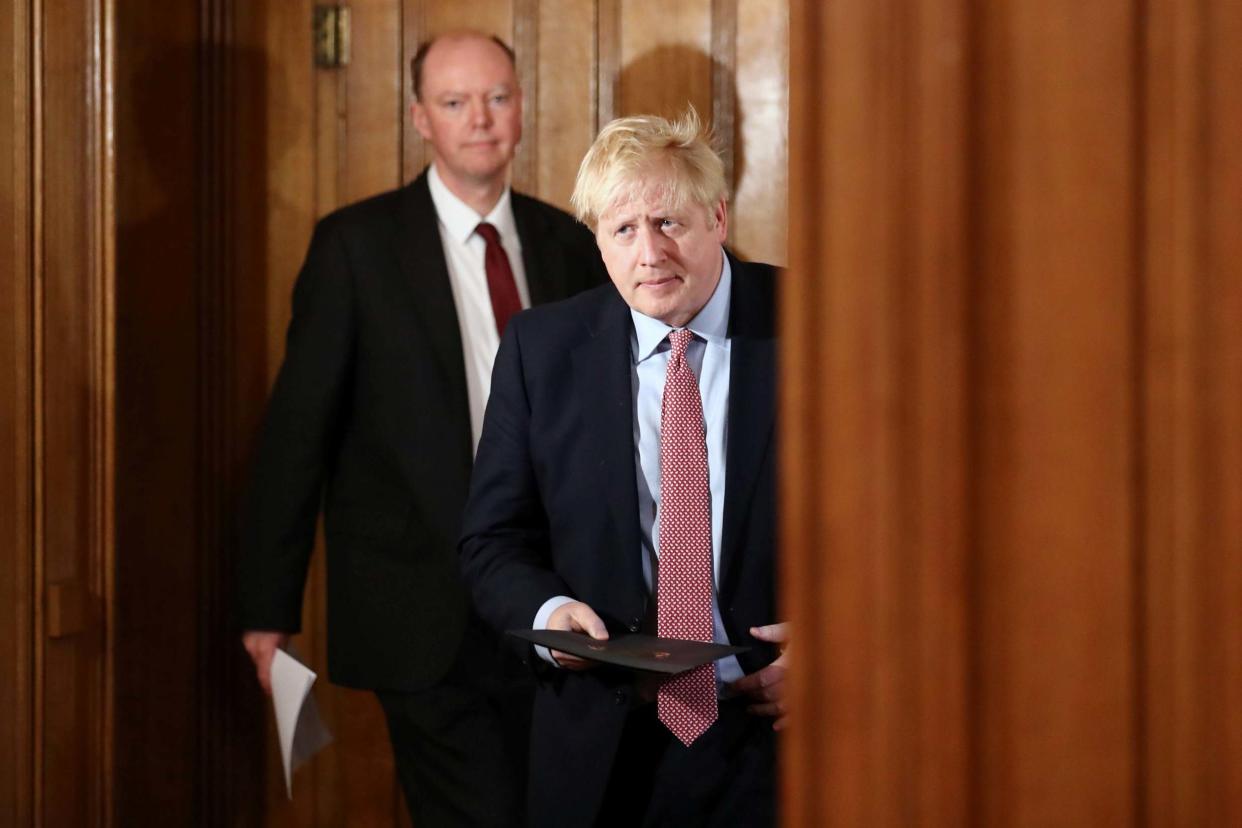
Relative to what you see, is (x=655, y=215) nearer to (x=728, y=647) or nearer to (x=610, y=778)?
(x=728, y=647)

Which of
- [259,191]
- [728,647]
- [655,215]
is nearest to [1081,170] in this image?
[728,647]

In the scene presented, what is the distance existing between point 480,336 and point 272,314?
57cm

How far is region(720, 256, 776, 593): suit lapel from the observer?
5.80ft

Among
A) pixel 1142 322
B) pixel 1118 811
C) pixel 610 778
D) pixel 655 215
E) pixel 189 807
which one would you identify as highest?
pixel 655 215

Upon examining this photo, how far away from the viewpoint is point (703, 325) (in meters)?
1.86

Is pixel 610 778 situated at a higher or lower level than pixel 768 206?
lower

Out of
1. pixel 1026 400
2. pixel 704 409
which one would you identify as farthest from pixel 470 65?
pixel 1026 400

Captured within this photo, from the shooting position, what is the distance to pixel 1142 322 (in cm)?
53

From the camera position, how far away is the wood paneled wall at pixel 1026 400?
530 mm

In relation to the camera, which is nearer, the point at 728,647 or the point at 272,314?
the point at 728,647

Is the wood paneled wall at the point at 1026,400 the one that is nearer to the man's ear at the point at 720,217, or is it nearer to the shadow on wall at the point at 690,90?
the man's ear at the point at 720,217

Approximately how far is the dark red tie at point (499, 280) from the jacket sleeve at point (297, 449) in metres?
0.28

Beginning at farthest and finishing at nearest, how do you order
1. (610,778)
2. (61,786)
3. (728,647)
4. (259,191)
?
1. (259,191)
2. (61,786)
3. (610,778)
4. (728,647)

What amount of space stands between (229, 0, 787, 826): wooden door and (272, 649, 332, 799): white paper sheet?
1.39ft
